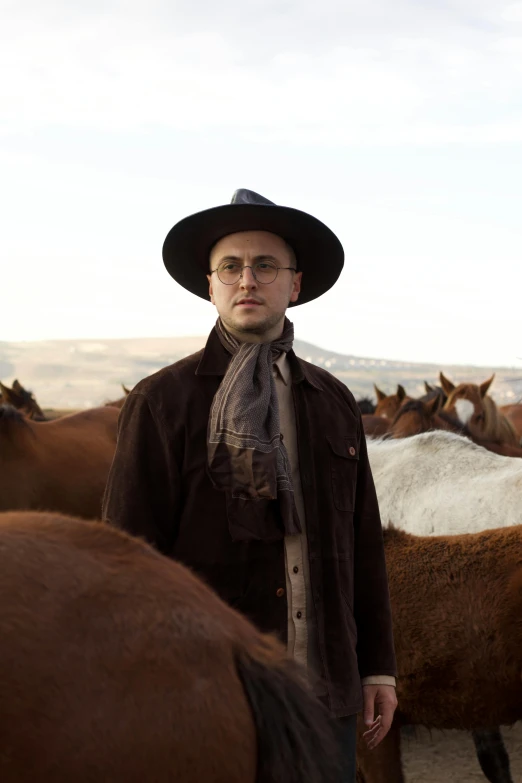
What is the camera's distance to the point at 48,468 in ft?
22.3

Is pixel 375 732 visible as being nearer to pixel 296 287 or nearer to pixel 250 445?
pixel 250 445

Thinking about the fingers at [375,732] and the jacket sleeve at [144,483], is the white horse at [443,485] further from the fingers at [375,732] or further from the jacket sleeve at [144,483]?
the jacket sleeve at [144,483]

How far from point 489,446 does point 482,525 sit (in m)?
2.64

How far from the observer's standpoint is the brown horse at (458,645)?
3.55 metres

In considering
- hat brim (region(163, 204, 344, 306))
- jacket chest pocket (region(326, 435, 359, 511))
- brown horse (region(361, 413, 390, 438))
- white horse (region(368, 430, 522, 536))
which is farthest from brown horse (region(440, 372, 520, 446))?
jacket chest pocket (region(326, 435, 359, 511))

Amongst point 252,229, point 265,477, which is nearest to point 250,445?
point 265,477

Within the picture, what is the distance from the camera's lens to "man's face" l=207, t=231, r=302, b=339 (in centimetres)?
216

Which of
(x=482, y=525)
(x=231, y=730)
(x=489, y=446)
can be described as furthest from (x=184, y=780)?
(x=489, y=446)

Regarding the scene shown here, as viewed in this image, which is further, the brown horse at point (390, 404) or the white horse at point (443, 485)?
the brown horse at point (390, 404)

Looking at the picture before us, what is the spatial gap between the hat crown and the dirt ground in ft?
11.6

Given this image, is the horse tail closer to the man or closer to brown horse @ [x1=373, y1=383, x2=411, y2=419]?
the man

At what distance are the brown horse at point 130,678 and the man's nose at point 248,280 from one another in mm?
986

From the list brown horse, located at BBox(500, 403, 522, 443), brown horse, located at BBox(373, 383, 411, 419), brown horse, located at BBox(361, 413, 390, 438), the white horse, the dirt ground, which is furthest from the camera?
brown horse, located at BBox(500, 403, 522, 443)

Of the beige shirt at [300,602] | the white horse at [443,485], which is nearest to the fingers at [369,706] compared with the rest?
the beige shirt at [300,602]
